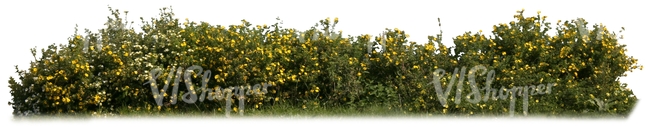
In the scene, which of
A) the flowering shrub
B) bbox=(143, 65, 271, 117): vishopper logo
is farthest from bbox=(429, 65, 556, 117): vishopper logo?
bbox=(143, 65, 271, 117): vishopper logo

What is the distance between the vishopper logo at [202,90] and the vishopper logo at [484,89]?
2137 millimetres

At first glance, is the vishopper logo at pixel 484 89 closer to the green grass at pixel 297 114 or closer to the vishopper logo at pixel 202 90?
the green grass at pixel 297 114

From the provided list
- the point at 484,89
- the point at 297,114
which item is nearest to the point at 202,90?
the point at 297,114

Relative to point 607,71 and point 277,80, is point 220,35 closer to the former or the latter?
point 277,80

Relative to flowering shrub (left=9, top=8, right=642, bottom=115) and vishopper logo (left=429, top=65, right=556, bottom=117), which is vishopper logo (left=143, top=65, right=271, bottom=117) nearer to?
flowering shrub (left=9, top=8, right=642, bottom=115)

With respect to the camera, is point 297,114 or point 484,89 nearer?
point 297,114

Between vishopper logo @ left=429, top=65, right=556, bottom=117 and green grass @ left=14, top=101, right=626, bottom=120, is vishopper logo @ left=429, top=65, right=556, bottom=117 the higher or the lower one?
the higher one

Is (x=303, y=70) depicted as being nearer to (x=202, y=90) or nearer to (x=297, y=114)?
(x=297, y=114)

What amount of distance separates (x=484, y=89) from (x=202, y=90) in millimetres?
3456

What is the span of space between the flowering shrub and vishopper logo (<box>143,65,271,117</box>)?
40 mm

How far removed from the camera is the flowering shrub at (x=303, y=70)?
38.5 ft

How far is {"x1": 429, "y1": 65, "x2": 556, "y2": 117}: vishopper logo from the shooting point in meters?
11.8

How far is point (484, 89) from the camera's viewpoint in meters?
12.1

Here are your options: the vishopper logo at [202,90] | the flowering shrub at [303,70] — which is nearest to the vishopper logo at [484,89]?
→ the flowering shrub at [303,70]
